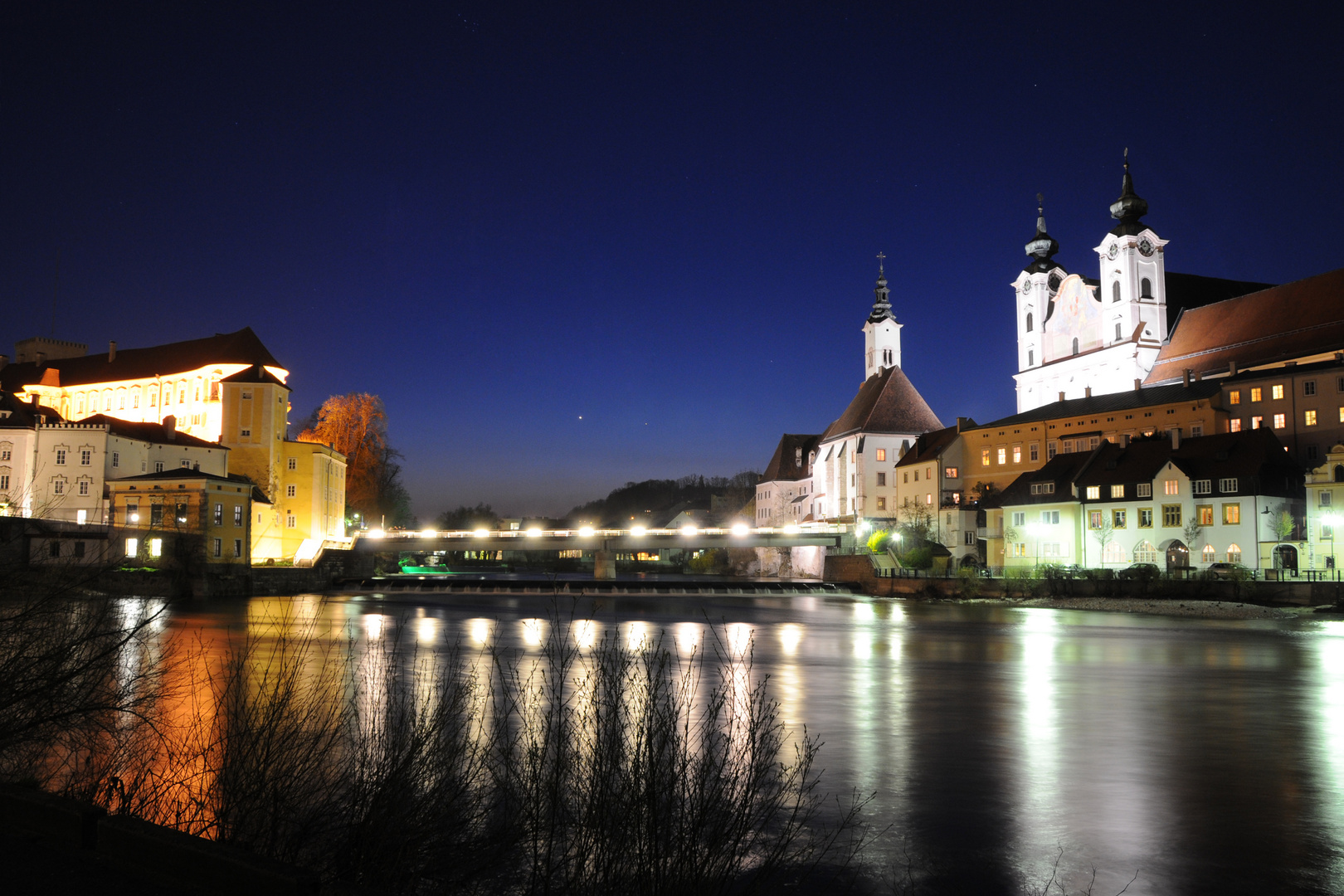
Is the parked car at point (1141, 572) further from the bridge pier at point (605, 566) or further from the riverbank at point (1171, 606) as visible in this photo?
the bridge pier at point (605, 566)

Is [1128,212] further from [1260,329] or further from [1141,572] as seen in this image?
[1141,572]

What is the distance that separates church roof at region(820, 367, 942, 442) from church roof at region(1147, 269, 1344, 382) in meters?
21.3

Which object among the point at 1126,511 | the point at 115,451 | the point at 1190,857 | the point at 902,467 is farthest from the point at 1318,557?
the point at 115,451

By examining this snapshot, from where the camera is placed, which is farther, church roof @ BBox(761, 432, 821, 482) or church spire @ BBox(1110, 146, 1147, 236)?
church roof @ BBox(761, 432, 821, 482)

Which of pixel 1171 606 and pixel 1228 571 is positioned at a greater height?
pixel 1228 571

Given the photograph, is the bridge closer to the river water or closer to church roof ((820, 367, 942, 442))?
church roof ((820, 367, 942, 442))

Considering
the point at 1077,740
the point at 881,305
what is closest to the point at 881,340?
the point at 881,305

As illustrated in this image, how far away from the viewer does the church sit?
95.8m

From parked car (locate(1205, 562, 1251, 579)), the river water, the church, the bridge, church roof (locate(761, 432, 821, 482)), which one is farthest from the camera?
church roof (locate(761, 432, 821, 482))

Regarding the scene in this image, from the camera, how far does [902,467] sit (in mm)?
90062

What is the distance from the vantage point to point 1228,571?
169ft

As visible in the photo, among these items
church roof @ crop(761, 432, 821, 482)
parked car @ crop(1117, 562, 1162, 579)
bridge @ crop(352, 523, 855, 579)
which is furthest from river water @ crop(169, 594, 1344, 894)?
church roof @ crop(761, 432, 821, 482)

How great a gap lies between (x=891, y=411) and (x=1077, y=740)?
268ft

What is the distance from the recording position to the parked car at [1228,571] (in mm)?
50406
